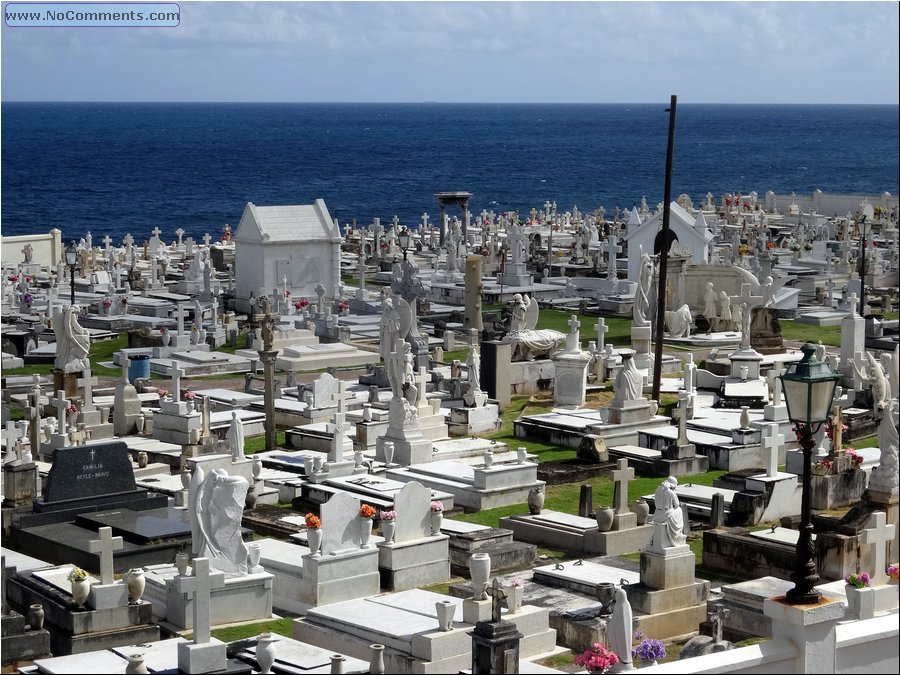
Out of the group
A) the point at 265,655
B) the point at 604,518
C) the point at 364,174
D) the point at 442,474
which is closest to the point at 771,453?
the point at 604,518

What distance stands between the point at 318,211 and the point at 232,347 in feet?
25.7

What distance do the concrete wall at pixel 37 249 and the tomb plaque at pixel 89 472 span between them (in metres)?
26.2

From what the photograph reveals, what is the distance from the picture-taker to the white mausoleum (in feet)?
117

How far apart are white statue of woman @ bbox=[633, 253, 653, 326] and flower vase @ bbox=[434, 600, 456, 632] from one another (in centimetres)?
1622

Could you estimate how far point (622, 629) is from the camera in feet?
38.7

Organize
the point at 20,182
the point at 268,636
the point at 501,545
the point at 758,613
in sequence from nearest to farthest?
the point at 268,636, the point at 758,613, the point at 501,545, the point at 20,182

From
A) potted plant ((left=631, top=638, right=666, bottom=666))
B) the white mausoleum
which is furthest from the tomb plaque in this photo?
the white mausoleum

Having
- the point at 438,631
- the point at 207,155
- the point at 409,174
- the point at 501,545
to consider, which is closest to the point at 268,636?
the point at 438,631

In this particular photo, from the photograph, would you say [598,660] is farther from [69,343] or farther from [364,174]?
[364,174]

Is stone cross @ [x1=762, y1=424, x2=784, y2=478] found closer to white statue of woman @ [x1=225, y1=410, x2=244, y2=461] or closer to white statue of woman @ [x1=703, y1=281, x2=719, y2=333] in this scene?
white statue of woman @ [x1=225, y1=410, x2=244, y2=461]

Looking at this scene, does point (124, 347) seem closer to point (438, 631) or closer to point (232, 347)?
point (232, 347)

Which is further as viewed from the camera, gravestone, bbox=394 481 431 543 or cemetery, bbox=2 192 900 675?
gravestone, bbox=394 481 431 543

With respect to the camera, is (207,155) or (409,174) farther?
(207,155)

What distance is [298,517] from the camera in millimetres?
17438
